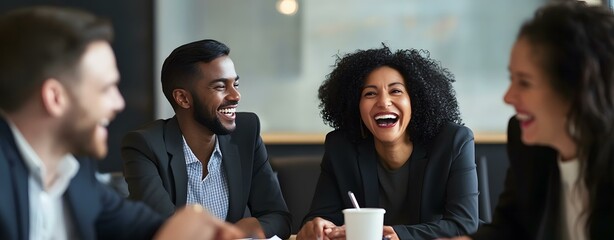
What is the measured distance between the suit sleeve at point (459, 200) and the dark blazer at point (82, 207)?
0.87 m

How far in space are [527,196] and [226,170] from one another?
1.24m

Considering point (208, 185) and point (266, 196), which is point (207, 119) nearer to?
point (208, 185)

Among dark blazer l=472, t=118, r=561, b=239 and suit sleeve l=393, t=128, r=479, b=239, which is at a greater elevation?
dark blazer l=472, t=118, r=561, b=239

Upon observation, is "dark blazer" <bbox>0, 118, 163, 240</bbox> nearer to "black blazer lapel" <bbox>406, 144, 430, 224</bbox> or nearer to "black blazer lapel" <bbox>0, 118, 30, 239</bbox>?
"black blazer lapel" <bbox>0, 118, 30, 239</bbox>

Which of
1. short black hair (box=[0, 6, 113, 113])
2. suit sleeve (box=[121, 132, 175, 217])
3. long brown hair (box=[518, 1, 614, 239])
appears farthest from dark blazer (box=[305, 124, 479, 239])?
short black hair (box=[0, 6, 113, 113])

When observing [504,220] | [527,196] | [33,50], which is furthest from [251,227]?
[33,50]

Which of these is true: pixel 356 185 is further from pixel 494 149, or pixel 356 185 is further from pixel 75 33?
pixel 494 149

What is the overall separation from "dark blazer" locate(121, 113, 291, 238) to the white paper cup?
0.64 metres

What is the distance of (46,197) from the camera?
150cm

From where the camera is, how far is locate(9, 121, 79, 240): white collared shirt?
1.45 metres

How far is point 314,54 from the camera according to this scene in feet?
14.5

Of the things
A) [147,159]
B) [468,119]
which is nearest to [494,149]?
[468,119]

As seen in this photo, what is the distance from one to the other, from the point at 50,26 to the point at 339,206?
1484 mm

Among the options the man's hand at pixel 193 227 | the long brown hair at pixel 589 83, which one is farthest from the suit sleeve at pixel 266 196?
the long brown hair at pixel 589 83
